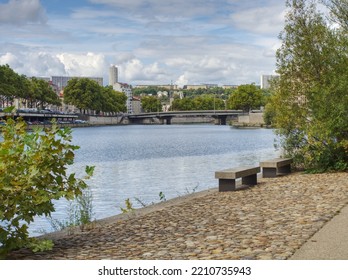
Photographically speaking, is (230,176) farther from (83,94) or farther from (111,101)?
(111,101)

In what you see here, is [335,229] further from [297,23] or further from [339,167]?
[297,23]

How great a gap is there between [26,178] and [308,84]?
15.1 meters

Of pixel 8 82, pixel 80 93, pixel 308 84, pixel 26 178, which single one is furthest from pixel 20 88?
pixel 26 178

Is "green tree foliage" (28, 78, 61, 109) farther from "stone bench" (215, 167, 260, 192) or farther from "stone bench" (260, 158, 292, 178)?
"stone bench" (215, 167, 260, 192)

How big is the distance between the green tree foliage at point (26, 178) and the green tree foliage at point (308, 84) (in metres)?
12.7

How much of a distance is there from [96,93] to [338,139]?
145 meters

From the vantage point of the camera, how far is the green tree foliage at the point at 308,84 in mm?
20359

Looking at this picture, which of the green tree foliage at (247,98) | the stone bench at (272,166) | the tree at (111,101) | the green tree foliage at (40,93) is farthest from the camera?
the tree at (111,101)

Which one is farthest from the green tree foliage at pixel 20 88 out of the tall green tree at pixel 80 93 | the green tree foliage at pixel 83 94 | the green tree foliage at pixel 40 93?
the green tree foliage at pixel 83 94

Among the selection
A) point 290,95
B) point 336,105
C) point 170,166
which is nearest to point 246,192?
point 336,105

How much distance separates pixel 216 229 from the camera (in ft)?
33.2

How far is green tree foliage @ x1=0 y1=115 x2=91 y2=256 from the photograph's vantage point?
325 inches

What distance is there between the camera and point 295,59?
21.6 meters

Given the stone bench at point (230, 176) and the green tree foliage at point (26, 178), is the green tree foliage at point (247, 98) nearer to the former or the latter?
the stone bench at point (230, 176)
